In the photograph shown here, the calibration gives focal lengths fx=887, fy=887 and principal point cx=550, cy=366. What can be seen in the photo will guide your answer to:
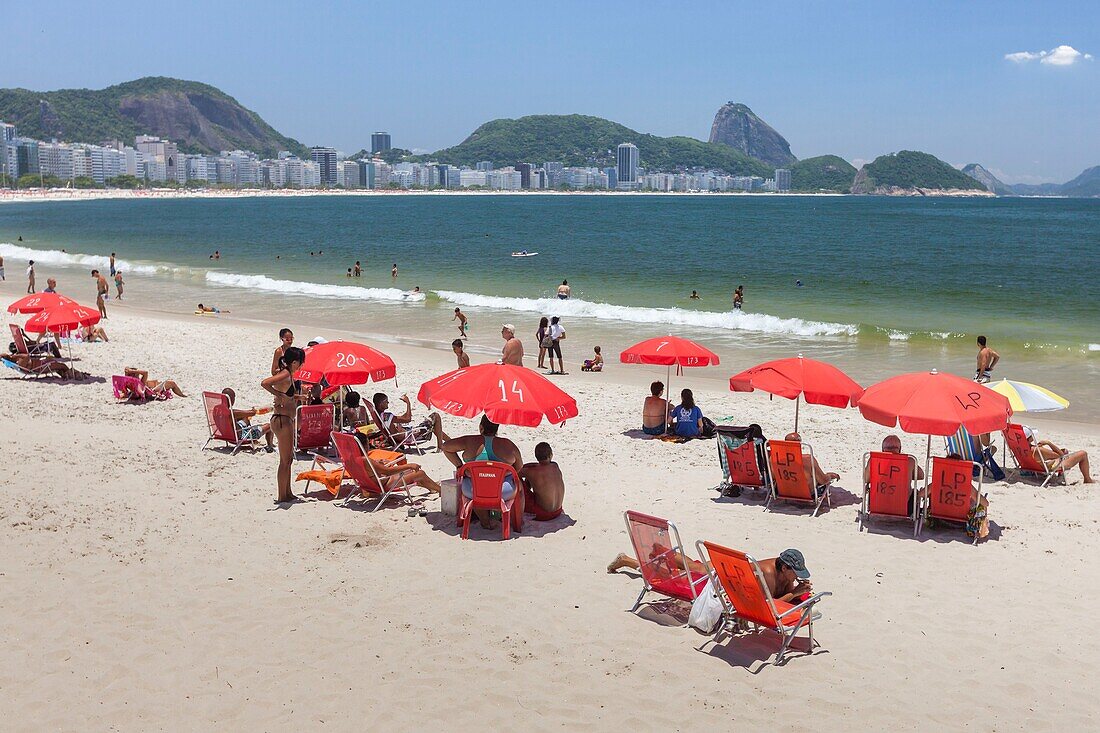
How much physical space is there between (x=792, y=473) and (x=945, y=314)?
2525cm

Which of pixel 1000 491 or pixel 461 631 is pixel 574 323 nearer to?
pixel 1000 491

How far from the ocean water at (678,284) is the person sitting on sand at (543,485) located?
11206 mm

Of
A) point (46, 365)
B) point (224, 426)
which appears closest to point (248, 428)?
point (224, 426)

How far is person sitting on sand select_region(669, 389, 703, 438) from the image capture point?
455 inches

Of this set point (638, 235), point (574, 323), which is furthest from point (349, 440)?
point (638, 235)

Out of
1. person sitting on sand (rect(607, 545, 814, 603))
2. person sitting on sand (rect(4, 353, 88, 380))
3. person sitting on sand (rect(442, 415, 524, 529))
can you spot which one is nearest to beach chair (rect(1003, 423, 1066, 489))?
person sitting on sand (rect(607, 545, 814, 603))

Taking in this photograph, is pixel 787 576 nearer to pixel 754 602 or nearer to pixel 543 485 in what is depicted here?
pixel 754 602

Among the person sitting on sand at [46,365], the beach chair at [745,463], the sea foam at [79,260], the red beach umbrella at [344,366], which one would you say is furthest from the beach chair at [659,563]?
the sea foam at [79,260]

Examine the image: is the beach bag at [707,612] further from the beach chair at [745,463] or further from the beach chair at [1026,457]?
the beach chair at [1026,457]

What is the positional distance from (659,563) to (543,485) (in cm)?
183

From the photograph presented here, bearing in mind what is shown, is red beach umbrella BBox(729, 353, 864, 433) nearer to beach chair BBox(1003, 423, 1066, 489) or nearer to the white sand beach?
the white sand beach

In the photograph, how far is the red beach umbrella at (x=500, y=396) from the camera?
7434mm

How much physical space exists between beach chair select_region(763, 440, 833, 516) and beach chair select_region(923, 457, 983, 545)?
1.08 meters

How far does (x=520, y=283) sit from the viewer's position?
132 ft
